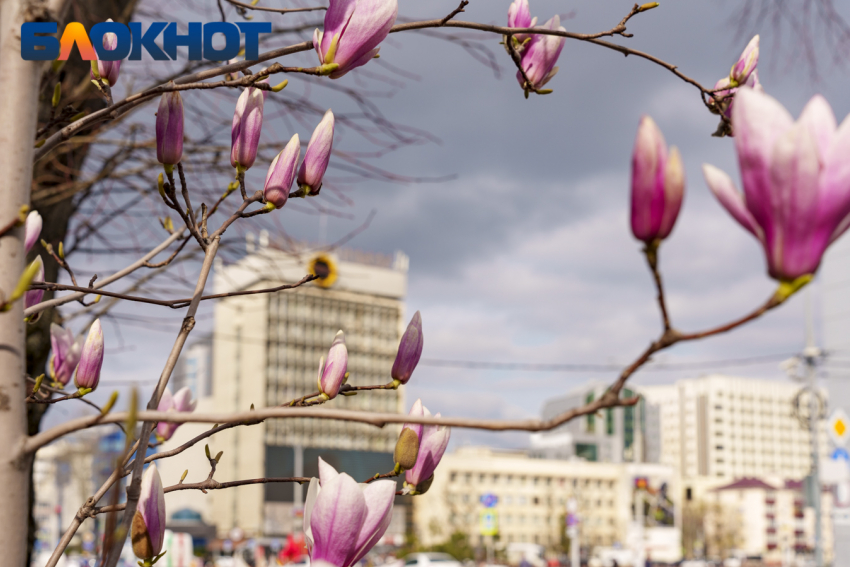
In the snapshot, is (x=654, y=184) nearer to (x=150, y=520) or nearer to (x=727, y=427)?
(x=150, y=520)

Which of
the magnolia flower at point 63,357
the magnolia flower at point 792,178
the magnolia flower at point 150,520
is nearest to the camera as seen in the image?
the magnolia flower at point 792,178

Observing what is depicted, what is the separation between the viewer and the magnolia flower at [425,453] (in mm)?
1083

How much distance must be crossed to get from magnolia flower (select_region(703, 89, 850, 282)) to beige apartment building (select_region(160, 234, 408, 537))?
2612 inches

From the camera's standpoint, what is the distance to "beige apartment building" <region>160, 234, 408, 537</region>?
2739 inches

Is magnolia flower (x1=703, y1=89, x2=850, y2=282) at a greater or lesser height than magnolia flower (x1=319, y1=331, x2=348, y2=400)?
greater

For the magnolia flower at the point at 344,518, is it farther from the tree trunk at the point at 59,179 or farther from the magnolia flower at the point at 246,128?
the tree trunk at the point at 59,179

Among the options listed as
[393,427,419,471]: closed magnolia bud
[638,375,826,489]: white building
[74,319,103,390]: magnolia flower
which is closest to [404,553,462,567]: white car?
[74,319,103,390]: magnolia flower

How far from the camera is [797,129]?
59cm

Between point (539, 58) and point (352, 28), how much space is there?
444mm

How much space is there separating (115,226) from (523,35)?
2.84 meters

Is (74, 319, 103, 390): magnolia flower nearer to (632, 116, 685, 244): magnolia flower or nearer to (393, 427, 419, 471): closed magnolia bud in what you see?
(393, 427, 419, 471): closed magnolia bud

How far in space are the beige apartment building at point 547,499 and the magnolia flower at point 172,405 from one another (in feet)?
205

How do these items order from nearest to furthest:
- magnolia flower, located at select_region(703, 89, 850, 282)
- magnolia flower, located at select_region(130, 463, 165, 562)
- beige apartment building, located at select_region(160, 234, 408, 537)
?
1. magnolia flower, located at select_region(703, 89, 850, 282)
2. magnolia flower, located at select_region(130, 463, 165, 562)
3. beige apartment building, located at select_region(160, 234, 408, 537)

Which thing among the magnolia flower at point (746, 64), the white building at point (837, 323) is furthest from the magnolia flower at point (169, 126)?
the white building at point (837, 323)
